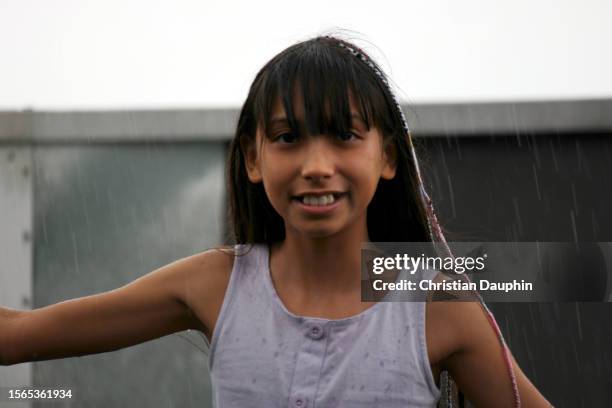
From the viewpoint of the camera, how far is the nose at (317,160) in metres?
2.07

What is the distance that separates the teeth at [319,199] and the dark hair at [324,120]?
0.14 metres

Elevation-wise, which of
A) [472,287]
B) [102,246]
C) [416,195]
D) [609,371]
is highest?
[416,195]

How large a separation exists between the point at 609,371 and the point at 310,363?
251cm

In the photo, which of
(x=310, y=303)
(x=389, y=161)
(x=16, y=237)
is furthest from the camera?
(x=16, y=237)

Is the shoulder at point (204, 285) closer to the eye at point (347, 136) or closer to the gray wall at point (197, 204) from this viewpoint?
the eye at point (347, 136)

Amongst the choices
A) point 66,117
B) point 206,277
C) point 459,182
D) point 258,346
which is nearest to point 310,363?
point 258,346

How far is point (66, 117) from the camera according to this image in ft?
14.6

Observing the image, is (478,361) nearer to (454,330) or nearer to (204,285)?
(454,330)

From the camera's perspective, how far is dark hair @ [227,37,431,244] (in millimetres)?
2139

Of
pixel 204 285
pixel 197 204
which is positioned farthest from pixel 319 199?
pixel 197 204

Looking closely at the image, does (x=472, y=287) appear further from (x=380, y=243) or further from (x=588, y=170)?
(x=588, y=170)

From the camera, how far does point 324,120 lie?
6.91 ft

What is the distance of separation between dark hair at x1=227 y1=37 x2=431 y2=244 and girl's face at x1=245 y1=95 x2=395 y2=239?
3 centimetres

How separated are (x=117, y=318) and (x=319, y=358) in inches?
20.2
